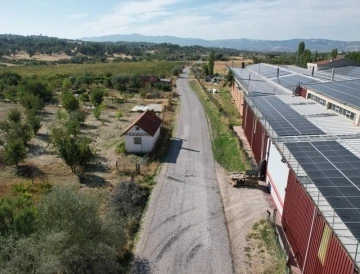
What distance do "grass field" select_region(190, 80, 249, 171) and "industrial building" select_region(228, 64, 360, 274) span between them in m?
1.61

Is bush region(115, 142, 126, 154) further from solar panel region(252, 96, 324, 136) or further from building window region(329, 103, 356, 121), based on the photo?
building window region(329, 103, 356, 121)

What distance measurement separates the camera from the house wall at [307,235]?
34.4 ft

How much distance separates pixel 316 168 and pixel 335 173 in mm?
866

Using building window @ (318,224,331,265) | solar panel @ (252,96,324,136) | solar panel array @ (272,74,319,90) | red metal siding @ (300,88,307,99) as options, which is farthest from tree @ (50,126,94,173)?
solar panel array @ (272,74,319,90)

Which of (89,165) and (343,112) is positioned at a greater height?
(343,112)

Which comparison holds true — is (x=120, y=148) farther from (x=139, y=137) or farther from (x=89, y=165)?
(x=89, y=165)

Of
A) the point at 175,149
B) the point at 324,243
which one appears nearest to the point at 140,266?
the point at 324,243

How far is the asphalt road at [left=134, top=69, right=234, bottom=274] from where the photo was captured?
579 inches

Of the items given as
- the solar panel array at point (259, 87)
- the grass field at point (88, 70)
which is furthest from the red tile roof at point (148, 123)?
the grass field at point (88, 70)

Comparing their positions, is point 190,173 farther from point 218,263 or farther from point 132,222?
point 218,263

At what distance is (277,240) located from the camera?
16.1 metres

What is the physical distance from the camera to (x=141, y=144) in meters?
28.4

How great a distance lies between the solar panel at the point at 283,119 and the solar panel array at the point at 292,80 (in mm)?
9008

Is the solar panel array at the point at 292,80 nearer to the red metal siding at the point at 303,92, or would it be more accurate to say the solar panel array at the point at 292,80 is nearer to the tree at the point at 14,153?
the red metal siding at the point at 303,92
